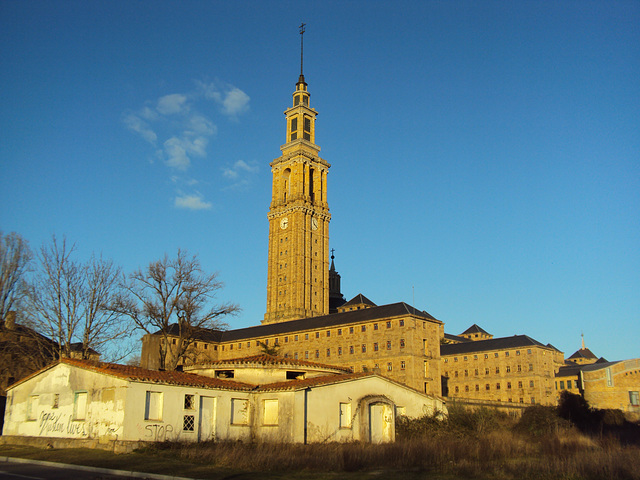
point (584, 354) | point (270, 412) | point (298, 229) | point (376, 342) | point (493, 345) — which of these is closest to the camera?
point (270, 412)

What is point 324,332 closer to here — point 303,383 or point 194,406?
point 303,383

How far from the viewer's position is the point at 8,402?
29.7m

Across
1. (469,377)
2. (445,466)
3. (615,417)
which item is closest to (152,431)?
(445,466)

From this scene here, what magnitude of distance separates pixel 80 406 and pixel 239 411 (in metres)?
7.09

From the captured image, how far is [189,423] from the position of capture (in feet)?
84.1

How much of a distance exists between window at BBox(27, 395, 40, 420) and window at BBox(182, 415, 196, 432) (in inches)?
304

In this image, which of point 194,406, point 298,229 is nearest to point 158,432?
point 194,406

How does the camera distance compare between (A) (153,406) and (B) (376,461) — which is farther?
(A) (153,406)

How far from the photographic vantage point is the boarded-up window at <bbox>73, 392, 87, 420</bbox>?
25205 mm

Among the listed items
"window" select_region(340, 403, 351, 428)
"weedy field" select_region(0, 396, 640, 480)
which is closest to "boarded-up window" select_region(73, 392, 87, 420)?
"weedy field" select_region(0, 396, 640, 480)

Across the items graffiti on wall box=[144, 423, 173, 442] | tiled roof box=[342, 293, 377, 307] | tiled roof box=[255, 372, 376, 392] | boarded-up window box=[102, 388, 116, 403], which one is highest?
tiled roof box=[342, 293, 377, 307]

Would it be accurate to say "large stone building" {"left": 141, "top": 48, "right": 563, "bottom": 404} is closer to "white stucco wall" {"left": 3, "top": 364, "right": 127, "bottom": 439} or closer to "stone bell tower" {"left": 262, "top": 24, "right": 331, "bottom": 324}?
"stone bell tower" {"left": 262, "top": 24, "right": 331, "bottom": 324}

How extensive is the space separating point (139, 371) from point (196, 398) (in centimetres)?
305

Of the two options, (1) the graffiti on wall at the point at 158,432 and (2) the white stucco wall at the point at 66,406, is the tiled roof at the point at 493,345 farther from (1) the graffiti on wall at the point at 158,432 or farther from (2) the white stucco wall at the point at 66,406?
(2) the white stucco wall at the point at 66,406
